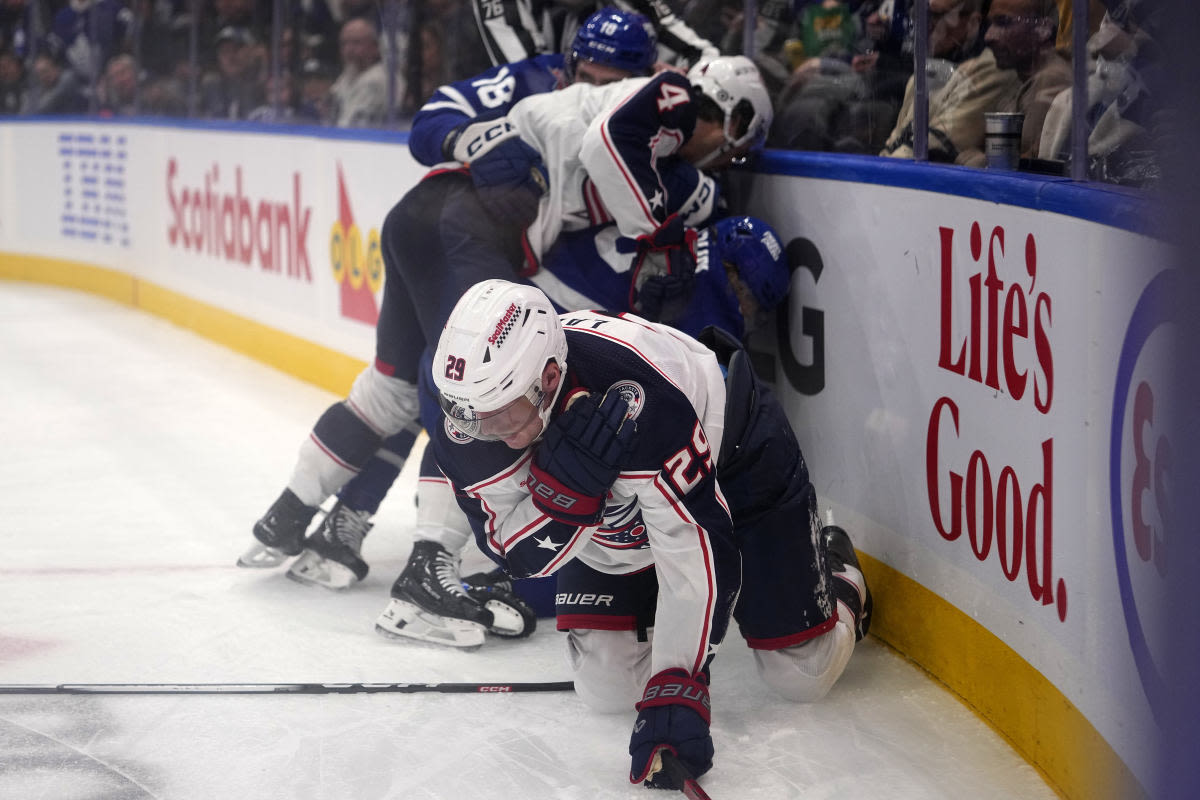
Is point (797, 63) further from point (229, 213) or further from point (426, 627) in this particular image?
point (229, 213)

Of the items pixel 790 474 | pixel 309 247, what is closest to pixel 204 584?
pixel 790 474

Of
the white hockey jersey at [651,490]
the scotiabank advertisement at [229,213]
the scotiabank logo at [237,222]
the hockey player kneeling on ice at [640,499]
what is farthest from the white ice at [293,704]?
the scotiabank logo at [237,222]

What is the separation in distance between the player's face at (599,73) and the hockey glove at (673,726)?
5.82 ft

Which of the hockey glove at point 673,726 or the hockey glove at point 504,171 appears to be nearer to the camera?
the hockey glove at point 673,726

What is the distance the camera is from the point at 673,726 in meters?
2.27

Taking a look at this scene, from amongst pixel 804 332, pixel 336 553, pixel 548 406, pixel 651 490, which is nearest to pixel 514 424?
pixel 548 406

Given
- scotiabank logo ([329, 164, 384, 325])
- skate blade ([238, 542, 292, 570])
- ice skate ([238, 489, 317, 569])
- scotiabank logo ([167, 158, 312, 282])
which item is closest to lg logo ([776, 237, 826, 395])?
ice skate ([238, 489, 317, 569])

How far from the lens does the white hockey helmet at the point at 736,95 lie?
3602 millimetres

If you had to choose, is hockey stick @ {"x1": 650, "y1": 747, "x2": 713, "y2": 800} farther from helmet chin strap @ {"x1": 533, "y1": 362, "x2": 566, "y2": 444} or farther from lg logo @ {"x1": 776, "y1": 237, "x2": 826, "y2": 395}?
lg logo @ {"x1": 776, "y1": 237, "x2": 826, "y2": 395}

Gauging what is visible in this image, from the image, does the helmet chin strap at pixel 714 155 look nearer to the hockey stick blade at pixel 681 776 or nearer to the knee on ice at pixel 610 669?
the knee on ice at pixel 610 669

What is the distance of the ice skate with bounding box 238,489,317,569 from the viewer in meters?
3.59

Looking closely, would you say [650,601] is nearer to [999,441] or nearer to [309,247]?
[999,441]

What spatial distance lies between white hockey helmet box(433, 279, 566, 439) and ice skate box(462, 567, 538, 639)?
3.67 feet

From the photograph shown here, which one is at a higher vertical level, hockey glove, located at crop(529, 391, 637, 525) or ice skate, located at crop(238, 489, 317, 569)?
hockey glove, located at crop(529, 391, 637, 525)
